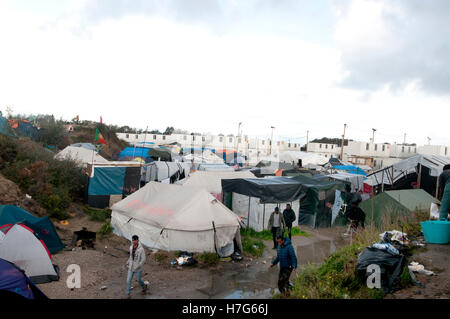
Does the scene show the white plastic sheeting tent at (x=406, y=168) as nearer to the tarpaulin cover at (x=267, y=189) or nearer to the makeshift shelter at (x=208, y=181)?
the tarpaulin cover at (x=267, y=189)

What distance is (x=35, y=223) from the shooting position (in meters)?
10.5

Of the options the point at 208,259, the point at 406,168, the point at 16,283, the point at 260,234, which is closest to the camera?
the point at 16,283

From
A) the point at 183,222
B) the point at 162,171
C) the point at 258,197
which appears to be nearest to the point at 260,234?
the point at 258,197

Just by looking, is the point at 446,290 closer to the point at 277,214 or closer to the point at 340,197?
the point at 277,214

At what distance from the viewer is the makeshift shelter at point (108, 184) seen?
1805 centimetres

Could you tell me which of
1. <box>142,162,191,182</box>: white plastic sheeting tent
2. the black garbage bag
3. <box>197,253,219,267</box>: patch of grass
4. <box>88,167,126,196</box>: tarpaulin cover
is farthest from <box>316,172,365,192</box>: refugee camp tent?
the black garbage bag

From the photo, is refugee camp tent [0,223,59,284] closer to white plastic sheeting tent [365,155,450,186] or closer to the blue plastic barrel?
the blue plastic barrel

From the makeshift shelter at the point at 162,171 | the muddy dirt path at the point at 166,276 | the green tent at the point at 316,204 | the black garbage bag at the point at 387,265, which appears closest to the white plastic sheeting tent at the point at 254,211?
the muddy dirt path at the point at 166,276

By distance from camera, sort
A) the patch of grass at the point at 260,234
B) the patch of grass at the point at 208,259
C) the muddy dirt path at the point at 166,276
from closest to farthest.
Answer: the muddy dirt path at the point at 166,276
the patch of grass at the point at 208,259
the patch of grass at the point at 260,234

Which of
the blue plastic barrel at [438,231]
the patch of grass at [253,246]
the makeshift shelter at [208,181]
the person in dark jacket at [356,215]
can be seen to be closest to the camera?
the blue plastic barrel at [438,231]

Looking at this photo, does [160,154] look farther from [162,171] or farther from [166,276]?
[166,276]

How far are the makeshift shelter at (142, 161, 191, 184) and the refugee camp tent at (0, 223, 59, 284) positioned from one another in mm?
12342

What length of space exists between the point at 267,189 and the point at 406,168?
1086cm

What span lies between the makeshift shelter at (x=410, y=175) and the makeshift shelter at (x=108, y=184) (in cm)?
1549
